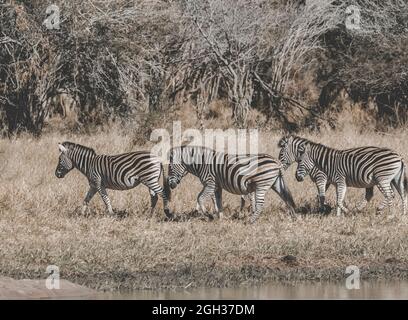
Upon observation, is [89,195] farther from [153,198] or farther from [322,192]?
[322,192]

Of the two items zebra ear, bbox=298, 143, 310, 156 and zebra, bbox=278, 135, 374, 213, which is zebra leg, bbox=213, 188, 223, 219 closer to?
zebra, bbox=278, 135, 374, 213

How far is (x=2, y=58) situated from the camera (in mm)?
21312

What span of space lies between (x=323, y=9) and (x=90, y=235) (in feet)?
38.4

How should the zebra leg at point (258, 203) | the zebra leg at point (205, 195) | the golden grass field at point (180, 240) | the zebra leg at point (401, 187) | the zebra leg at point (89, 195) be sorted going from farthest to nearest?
the zebra leg at point (89, 195) < the zebra leg at point (401, 187) < the zebra leg at point (205, 195) < the zebra leg at point (258, 203) < the golden grass field at point (180, 240)

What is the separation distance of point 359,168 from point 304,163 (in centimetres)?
70

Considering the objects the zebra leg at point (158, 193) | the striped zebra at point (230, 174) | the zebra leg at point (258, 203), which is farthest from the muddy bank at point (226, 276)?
the zebra leg at point (158, 193)

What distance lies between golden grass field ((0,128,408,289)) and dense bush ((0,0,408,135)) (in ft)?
20.6

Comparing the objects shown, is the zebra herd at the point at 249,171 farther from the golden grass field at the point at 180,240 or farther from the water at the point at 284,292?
the water at the point at 284,292

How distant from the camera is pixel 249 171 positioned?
12.9 m

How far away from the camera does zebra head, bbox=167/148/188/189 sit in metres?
13.4

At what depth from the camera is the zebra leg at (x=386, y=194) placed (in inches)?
513

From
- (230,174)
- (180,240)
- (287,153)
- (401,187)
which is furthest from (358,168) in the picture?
(180,240)
